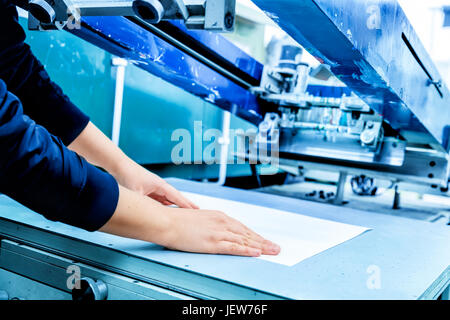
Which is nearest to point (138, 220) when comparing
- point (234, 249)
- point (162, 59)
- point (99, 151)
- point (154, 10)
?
point (234, 249)

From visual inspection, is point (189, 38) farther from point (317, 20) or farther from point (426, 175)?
point (426, 175)

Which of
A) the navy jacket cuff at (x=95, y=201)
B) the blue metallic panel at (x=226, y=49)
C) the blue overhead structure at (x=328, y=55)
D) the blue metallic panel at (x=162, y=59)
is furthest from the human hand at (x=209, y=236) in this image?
Answer: the blue metallic panel at (x=226, y=49)

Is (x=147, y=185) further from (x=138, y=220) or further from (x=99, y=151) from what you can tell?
(x=138, y=220)

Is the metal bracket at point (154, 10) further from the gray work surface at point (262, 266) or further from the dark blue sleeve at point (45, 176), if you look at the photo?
the gray work surface at point (262, 266)

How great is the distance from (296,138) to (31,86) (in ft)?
3.89

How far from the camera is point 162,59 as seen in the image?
1.29 metres

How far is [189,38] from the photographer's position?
4.39 feet

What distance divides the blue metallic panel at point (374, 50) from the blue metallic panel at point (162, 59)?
1.80ft

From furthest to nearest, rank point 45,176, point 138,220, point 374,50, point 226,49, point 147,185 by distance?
point 226,49 → point 147,185 → point 374,50 → point 138,220 → point 45,176

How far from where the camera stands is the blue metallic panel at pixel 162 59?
114cm

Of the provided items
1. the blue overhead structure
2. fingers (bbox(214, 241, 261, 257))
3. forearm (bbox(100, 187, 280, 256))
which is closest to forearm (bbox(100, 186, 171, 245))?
forearm (bbox(100, 187, 280, 256))

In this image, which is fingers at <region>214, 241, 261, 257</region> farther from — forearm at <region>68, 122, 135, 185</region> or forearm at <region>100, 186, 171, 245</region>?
forearm at <region>68, 122, 135, 185</region>

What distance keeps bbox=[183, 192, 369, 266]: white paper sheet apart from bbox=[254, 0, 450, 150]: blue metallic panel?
39 cm

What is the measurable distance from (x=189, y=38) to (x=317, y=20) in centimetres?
66
